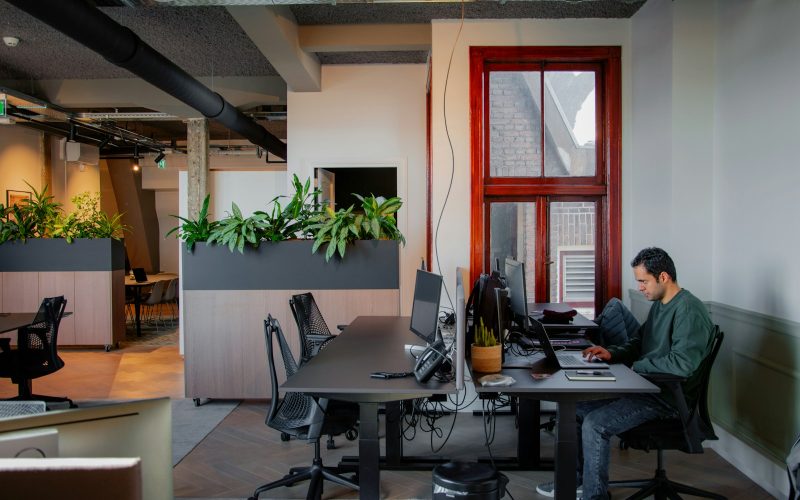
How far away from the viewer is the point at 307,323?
14.1ft

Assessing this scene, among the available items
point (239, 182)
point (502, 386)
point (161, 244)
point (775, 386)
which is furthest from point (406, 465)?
point (161, 244)

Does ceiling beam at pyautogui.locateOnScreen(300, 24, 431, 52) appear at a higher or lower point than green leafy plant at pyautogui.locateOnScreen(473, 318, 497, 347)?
higher

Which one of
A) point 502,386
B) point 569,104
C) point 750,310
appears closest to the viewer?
point 502,386

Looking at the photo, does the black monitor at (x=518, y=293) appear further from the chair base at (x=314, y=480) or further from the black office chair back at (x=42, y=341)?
the black office chair back at (x=42, y=341)

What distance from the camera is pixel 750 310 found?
3883mm

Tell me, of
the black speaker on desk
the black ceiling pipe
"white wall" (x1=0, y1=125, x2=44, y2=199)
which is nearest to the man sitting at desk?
the black speaker on desk

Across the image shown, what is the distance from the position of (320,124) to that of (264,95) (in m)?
1.61

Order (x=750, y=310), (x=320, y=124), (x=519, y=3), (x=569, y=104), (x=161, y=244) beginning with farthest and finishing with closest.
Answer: (x=161, y=244) → (x=320, y=124) → (x=569, y=104) → (x=519, y=3) → (x=750, y=310)

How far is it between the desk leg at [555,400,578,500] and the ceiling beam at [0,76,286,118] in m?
6.81

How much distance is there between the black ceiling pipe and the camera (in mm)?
3939

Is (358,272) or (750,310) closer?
(750,310)

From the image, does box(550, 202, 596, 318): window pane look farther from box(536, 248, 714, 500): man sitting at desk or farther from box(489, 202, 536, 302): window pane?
box(536, 248, 714, 500): man sitting at desk

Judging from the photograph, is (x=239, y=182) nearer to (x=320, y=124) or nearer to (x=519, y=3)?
(x=320, y=124)

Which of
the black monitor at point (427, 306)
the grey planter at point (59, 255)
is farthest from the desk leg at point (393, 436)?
the grey planter at point (59, 255)
